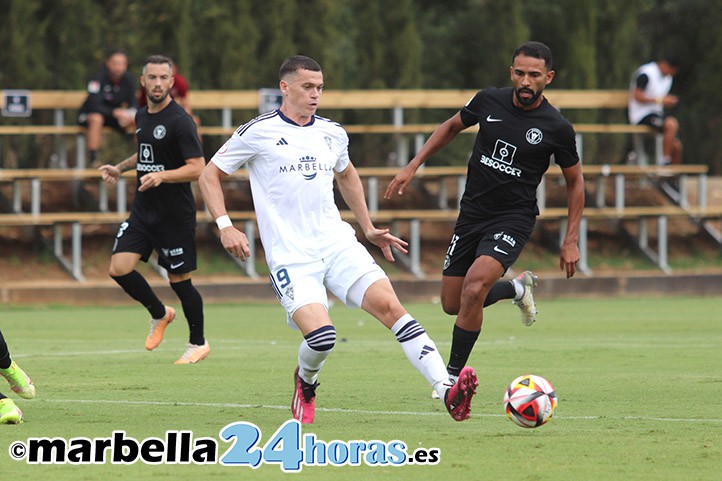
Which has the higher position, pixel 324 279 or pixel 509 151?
pixel 509 151

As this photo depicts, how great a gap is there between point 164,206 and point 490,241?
155 inches

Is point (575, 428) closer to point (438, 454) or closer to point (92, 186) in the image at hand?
point (438, 454)

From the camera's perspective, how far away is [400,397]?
9.81 m

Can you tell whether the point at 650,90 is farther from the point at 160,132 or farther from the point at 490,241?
the point at 490,241

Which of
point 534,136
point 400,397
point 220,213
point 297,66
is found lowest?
point 400,397

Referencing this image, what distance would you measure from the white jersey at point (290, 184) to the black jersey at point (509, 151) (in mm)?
1663

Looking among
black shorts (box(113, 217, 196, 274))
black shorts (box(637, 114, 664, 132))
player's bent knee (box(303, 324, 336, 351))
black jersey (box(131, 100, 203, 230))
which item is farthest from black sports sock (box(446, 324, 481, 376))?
black shorts (box(637, 114, 664, 132))

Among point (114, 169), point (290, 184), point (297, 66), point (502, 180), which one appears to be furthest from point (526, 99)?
point (114, 169)

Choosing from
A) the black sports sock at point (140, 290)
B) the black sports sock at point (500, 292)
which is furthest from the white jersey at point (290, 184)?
the black sports sock at point (140, 290)

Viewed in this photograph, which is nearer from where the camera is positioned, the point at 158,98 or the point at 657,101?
the point at 158,98

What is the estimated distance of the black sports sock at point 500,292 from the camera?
10977mm

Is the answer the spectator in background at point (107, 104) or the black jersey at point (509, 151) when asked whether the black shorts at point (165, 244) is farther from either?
the spectator in background at point (107, 104)

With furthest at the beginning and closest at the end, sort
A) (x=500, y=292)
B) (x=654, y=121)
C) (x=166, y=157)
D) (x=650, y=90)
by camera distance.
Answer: (x=654, y=121) < (x=650, y=90) < (x=166, y=157) < (x=500, y=292)

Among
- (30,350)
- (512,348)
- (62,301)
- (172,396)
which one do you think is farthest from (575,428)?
(62,301)
